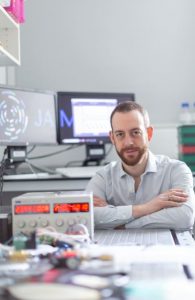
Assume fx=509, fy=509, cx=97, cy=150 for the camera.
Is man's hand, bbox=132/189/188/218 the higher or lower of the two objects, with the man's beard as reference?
lower

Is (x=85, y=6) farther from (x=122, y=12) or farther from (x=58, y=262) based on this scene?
(x=58, y=262)

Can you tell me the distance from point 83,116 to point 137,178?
4.29ft

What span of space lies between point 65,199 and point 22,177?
4.45ft

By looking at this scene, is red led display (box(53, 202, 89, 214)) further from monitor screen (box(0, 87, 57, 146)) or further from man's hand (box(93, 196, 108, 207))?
monitor screen (box(0, 87, 57, 146))

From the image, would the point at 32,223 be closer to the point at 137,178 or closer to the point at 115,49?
the point at 137,178

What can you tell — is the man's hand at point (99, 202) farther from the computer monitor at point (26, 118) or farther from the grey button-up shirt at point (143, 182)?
the computer monitor at point (26, 118)

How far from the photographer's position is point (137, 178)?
201 centimetres

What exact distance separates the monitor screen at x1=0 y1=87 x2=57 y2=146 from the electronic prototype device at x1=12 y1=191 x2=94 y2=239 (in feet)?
4.41

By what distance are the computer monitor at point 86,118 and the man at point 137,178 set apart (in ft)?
3.80

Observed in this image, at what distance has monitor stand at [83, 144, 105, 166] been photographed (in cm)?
328

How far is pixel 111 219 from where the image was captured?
68.6 inches

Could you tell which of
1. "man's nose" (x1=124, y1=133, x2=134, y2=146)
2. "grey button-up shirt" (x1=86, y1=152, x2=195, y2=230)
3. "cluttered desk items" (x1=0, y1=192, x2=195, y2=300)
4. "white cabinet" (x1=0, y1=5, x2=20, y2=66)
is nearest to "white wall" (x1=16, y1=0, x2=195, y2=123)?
Result: "white cabinet" (x1=0, y1=5, x2=20, y2=66)

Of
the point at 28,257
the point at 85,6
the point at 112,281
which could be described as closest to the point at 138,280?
the point at 112,281

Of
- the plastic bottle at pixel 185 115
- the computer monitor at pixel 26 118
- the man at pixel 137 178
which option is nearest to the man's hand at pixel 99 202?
the man at pixel 137 178
